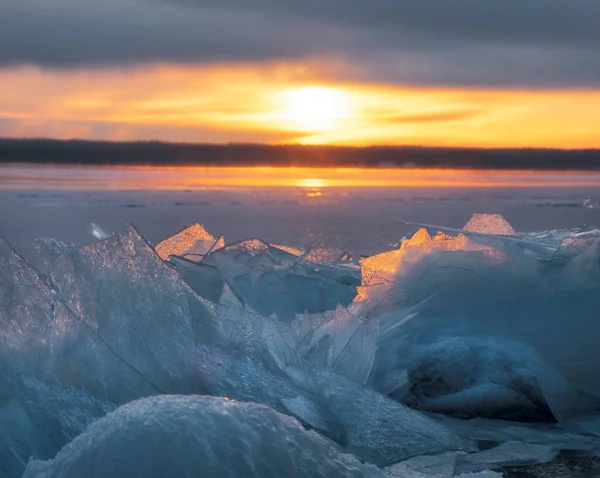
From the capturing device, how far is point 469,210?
12484 millimetres

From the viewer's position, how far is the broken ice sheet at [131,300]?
2.45 meters

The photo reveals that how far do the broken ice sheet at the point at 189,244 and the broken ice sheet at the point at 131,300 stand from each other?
1426 mm

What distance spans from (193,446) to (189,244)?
2462 millimetres

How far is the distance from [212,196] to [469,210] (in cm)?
481

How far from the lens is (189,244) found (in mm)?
4234

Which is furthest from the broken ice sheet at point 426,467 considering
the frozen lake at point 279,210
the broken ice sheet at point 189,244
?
the frozen lake at point 279,210

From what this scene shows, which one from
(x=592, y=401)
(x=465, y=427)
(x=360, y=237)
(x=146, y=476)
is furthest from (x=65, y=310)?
(x=360, y=237)

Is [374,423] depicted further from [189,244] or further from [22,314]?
[189,244]

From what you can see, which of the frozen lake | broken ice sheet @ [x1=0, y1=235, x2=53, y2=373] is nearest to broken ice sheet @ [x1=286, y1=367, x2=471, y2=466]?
broken ice sheet @ [x1=0, y1=235, x2=53, y2=373]

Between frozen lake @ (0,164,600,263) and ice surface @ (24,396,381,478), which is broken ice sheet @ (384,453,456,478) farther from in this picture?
frozen lake @ (0,164,600,263)

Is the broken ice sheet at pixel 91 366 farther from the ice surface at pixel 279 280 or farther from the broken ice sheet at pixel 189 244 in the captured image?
the broken ice sheet at pixel 189 244

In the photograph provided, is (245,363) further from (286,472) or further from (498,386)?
(498,386)

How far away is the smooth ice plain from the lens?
191 centimetres

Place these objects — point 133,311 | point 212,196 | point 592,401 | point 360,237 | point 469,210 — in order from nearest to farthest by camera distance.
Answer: point 133,311
point 592,401
point 360,237
point 469,210
point 212,196
